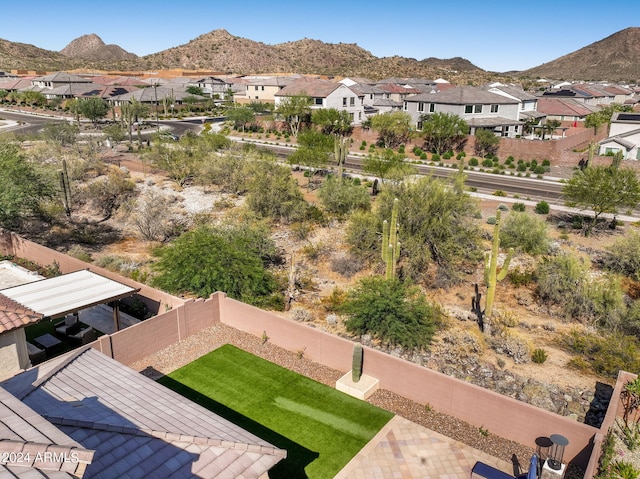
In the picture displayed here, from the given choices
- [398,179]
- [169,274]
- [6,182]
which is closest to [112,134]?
[6,182]

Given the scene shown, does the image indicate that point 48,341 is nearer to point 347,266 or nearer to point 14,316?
point 14,316

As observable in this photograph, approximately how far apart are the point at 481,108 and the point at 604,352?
51130mm

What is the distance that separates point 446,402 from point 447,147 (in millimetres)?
49762

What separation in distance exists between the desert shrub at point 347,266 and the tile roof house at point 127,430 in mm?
15430

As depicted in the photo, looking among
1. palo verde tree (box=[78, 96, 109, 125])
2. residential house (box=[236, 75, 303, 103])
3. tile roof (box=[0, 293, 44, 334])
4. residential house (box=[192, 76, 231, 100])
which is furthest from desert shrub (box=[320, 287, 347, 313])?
residential house (box=[192, 76, 231, 100])

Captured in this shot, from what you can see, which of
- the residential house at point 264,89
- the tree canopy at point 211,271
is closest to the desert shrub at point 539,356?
the tree canopy at point 211,271

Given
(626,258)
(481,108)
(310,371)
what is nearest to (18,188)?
(310,371)

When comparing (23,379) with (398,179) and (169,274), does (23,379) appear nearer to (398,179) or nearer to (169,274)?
(169,274)

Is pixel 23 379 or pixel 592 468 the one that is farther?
pixel 23 379

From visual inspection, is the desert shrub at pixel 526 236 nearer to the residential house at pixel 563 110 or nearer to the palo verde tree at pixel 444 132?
the palo verde tree at pixel 444 132

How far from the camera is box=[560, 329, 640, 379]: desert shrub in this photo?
61.1 feet

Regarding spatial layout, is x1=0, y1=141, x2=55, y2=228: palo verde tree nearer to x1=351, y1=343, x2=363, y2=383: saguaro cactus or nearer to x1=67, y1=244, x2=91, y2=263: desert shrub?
x1=67, y1=244, x2=91, y2=263: desert shrub

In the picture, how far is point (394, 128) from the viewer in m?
64.1

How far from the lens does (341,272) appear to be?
92.6 ft
